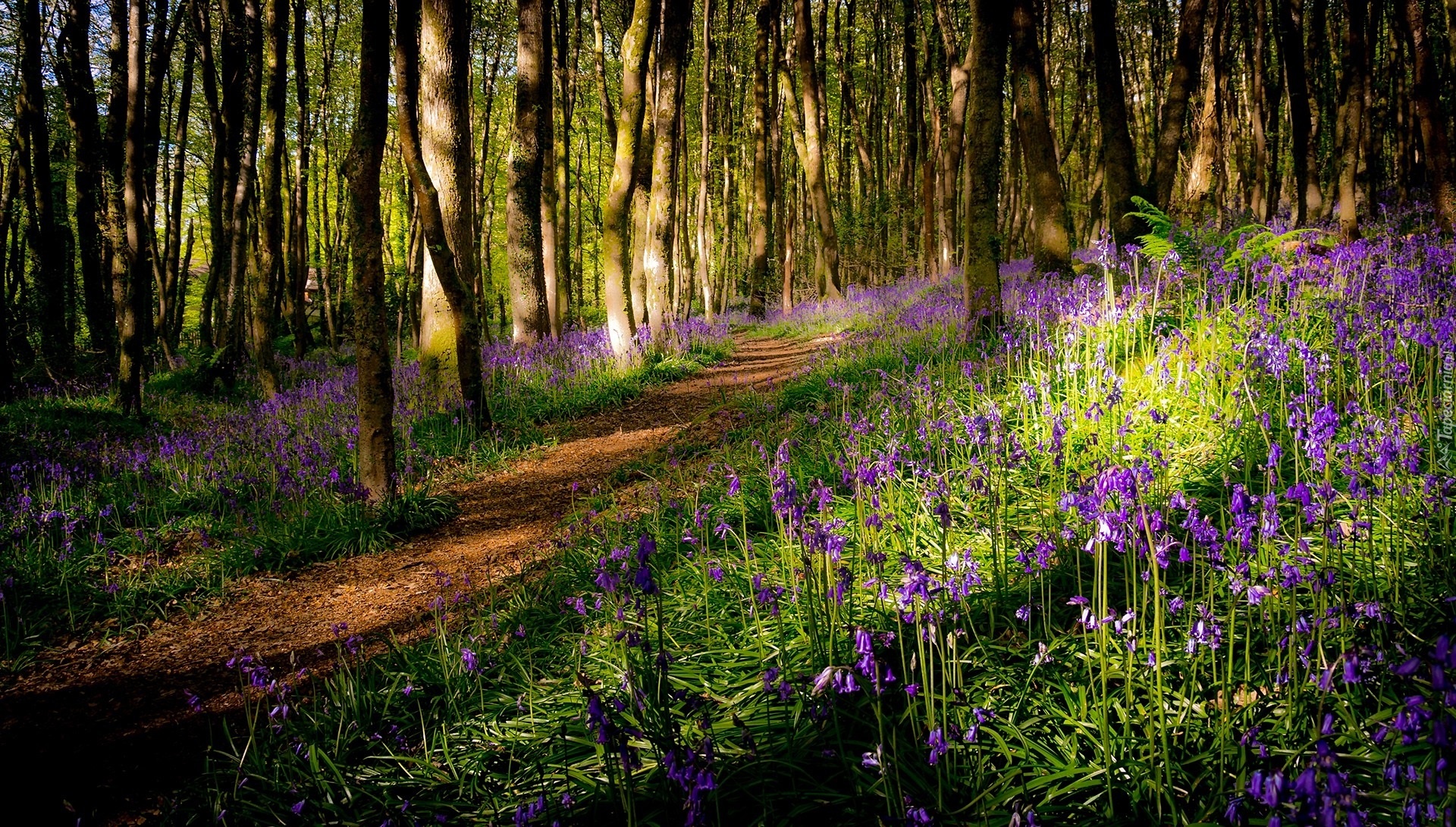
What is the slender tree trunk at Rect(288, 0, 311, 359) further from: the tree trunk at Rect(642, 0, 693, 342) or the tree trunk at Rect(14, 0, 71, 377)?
the tree trunk at Rect(642, 0, 693, 342)

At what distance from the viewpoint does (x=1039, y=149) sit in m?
9.43

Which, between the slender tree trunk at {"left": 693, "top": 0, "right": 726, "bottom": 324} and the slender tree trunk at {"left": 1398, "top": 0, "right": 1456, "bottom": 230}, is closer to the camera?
the slender tree trunk at {"left": 1398, "top": 0, "right": 1456, "bottom": 230}

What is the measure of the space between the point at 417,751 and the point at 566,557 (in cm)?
162

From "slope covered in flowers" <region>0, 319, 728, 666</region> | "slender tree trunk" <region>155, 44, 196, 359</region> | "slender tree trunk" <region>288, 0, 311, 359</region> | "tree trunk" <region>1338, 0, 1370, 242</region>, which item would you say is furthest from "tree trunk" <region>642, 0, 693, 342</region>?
"slender tree trunk" <region>155, 44, 196, 359</region>

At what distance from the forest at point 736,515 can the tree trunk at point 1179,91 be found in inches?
2.4

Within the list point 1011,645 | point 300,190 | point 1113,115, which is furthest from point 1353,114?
point 300,190

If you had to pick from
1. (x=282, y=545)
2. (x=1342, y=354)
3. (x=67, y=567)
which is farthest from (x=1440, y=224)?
(x=67, y=567)

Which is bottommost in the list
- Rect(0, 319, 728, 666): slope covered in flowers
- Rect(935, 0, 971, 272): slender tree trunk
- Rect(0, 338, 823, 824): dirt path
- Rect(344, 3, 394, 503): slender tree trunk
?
Rect(0, 338, 823, 824): dirt path

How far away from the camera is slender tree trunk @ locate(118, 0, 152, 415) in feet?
27.7

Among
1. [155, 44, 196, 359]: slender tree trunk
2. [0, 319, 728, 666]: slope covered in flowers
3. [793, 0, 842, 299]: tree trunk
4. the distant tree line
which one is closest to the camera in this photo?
[0, 319, 728, 666]: slope covered in flowers

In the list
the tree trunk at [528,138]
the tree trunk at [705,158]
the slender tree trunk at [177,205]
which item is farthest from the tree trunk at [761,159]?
the slender tree trunk at [177,205]

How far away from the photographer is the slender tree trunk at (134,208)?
332 inches

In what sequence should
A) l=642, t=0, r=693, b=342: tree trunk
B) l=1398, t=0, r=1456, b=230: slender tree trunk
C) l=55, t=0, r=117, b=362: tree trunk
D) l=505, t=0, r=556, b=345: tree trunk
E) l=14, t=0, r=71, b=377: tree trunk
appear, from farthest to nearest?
1. l=642, t=0, r=693, b=342: tree trunk
2. l=505, t=0, r=556, b=345: tree trunk
3. l=14, t=0, r=71, b=377: tree trunk
4. l=55, t=0, r=117, b=362: tree trunk
5. l=1398, t=0, r=1456, b=230: slender tree trunk

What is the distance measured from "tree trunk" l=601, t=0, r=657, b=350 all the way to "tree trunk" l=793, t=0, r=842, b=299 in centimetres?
669
